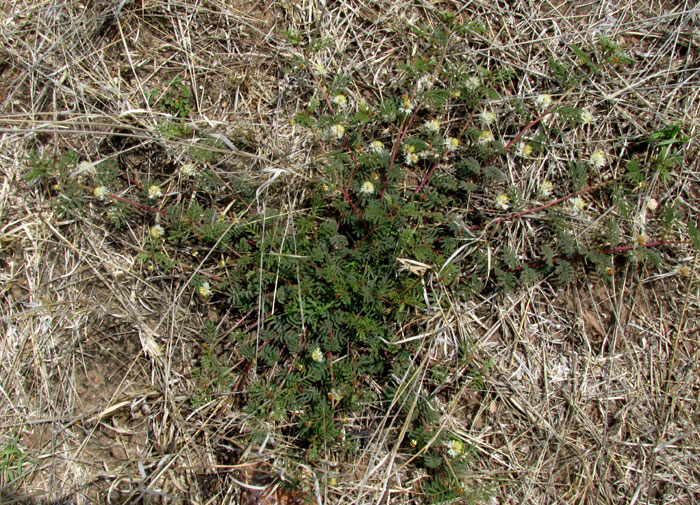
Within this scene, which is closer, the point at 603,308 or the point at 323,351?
the point at 323,351

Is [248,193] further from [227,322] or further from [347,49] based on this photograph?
[347,49]

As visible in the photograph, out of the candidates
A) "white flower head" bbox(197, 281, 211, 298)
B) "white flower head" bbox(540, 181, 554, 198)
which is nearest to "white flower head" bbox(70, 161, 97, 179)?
"white flower head" bbox(197, 281, 211, 298)

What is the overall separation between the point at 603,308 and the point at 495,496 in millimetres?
1286

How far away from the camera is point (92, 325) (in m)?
2.70

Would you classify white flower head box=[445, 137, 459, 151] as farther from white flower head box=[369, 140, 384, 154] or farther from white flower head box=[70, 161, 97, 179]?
white flower head box=[70, 161, 97, 179]

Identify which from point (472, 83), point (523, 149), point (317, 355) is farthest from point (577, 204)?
point (317, 355)

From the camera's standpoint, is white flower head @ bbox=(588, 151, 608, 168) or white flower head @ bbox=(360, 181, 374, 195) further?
white flower head @ bbox=(588, 151, 608, 168)

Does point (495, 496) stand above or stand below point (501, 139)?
below

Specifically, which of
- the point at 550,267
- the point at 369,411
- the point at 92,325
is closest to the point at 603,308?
the point at 550,267

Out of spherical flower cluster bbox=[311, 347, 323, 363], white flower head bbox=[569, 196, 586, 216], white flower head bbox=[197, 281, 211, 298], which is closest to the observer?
spherical flower cluster bbox=[311, 347, 323, 363]

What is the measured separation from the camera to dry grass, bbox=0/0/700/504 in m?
2.56

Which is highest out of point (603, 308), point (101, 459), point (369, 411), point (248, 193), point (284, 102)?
point (284, 102)

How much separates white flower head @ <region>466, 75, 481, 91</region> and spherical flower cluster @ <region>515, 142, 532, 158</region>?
439 millimetres

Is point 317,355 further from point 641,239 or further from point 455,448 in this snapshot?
point 641,239
